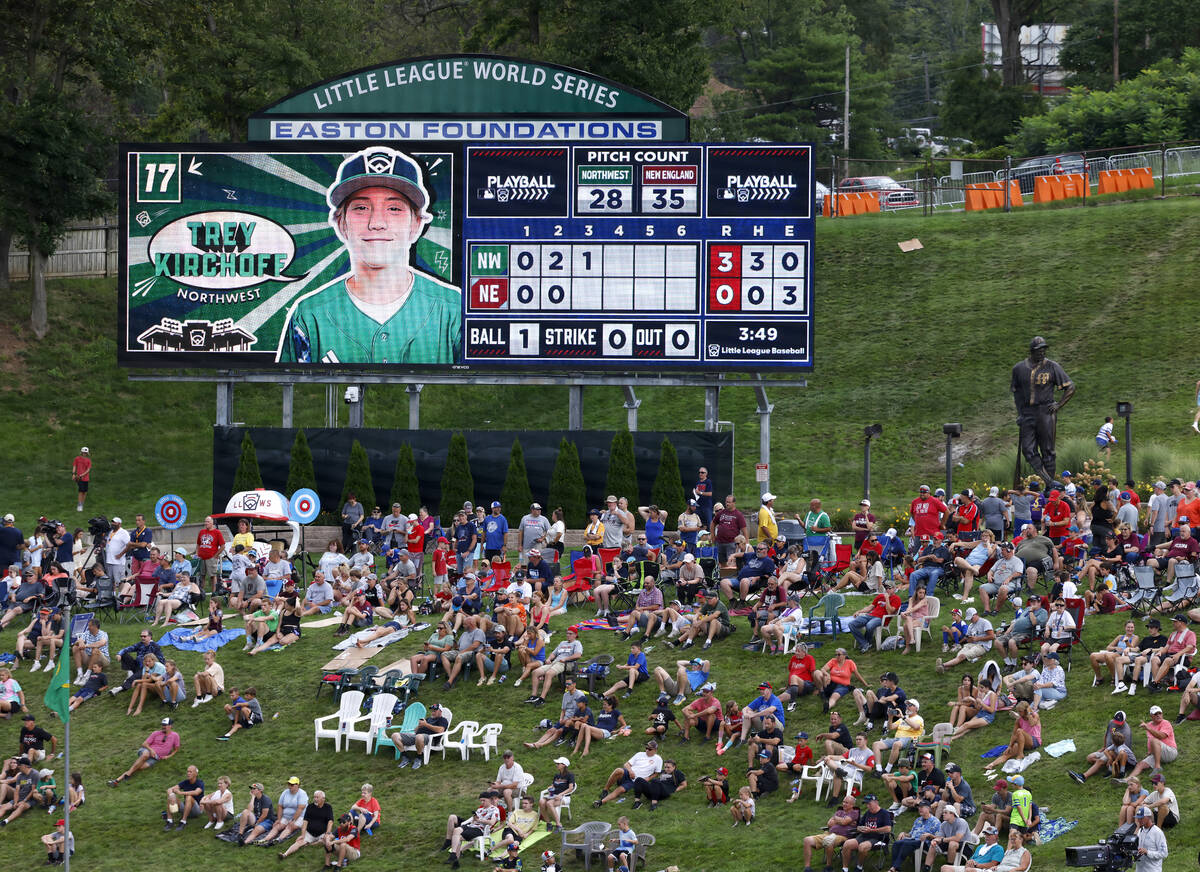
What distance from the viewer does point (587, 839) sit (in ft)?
66.1

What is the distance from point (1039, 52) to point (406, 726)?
85123mm

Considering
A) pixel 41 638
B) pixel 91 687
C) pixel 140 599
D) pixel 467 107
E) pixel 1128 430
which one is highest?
pixel 467 107

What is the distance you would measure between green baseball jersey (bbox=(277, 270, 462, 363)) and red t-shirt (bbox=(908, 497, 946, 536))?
1141 centimetres

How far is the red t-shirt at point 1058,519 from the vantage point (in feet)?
91.4

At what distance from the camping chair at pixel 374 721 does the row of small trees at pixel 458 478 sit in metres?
12.0

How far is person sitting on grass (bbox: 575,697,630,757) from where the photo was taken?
76.3ft

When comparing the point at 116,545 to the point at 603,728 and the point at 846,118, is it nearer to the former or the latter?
the point at 603,728

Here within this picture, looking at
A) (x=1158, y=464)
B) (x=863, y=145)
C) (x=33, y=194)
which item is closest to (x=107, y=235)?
(x=33, y=194)

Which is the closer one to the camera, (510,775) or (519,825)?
(519,825)

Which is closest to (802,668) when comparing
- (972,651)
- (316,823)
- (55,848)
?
(972,651)

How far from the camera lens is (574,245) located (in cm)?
3531

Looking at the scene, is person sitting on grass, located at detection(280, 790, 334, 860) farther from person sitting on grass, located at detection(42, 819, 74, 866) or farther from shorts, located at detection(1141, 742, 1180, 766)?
shorts, located at detection(1141, 742, 1180, 766)

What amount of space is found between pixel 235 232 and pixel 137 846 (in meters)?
17.4

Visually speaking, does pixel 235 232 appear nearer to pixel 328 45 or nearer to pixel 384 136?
pixel 384 136
